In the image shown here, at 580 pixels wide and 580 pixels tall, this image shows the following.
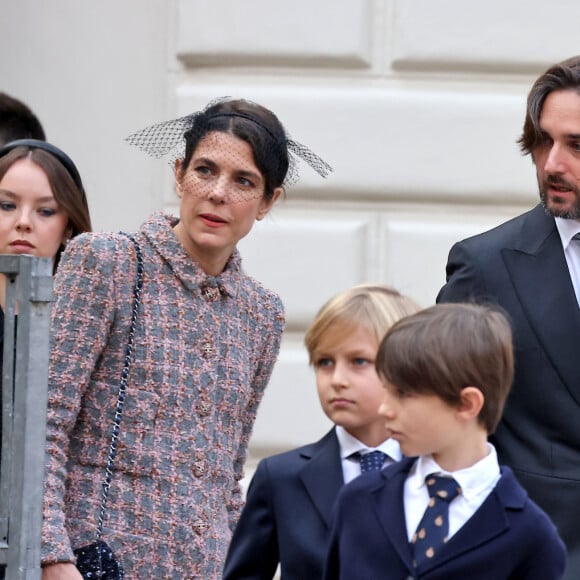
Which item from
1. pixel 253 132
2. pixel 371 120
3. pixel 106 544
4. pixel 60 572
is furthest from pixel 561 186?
pixel 371 120

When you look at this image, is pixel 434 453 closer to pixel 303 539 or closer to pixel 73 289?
pixel 303 539

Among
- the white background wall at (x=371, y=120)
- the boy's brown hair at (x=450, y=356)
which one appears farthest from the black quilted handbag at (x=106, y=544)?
the white background wall at (x=371, y=120)

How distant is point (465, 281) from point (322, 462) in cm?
87

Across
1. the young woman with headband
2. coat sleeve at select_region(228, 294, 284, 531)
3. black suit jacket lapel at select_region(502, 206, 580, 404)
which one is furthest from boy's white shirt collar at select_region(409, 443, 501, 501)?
the young woman with headband

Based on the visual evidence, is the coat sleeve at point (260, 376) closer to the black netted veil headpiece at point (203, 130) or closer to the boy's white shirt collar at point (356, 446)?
the black netted veil headpiece at point (203, 130)

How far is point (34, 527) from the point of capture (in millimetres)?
3521

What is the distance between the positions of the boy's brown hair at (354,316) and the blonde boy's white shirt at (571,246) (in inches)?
28.3

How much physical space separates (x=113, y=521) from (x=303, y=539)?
561 mm

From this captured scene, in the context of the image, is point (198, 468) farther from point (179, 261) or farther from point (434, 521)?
point (434, 521)

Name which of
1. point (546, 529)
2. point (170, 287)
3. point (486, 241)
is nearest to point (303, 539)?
point (546, 529)

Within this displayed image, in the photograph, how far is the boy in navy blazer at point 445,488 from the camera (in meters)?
3.15

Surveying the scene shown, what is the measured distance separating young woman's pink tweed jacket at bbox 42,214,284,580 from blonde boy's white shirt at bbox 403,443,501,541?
2.64 feet

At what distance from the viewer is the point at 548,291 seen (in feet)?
13.8

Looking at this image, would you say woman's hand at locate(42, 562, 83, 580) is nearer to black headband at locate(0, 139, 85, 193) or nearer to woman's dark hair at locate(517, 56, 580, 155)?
black headband at locate(0, 139, 85, 193)
